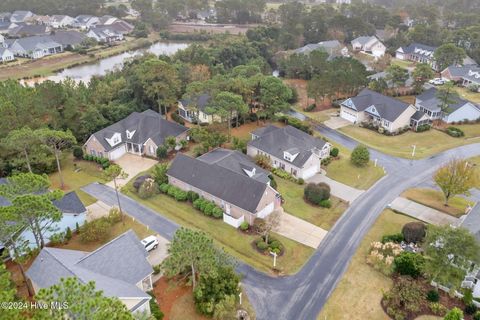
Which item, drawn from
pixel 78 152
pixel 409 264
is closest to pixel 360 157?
pixel 409 264

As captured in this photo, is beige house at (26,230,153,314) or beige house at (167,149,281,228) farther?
beige house at (167,149,281,228)

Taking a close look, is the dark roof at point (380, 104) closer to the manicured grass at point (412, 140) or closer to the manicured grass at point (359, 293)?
the manicured grass at point (412, 140)

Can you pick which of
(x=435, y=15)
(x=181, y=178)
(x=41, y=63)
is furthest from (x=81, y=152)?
(x=435, y=15)

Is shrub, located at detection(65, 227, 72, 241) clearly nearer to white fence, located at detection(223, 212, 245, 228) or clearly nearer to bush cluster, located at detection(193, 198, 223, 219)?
bush cluster, located at detection(193, 198, 223, 219)

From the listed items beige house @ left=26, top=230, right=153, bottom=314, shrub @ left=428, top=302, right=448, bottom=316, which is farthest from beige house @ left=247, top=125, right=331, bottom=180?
beige house @ left=26, top=230, right=153, bottom=314

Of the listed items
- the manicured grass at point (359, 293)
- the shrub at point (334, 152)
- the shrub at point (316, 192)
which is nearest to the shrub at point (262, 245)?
the manicured grass at point (359, 293)

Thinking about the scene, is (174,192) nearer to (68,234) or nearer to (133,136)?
(68,234)

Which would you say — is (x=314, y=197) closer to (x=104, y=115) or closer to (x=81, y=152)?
(x=81, y=152)
